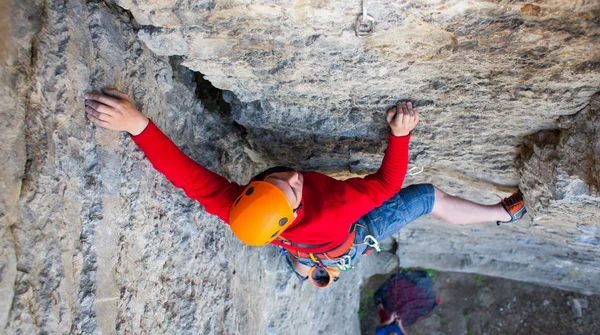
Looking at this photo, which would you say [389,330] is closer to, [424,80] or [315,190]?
[315,190]

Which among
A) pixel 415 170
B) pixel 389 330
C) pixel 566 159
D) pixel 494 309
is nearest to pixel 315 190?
pixel 415 170

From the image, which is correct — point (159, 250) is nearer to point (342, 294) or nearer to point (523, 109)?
point (523, 109)

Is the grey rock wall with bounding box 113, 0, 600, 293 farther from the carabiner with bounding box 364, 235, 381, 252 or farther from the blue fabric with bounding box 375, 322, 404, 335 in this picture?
the blue fabric with bounding box 375, 322, 404, 335

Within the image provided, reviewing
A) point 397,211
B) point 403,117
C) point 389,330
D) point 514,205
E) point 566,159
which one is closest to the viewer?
point 566,159

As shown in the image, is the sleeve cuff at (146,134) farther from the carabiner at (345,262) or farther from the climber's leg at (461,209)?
the climber's leg at (461,209)

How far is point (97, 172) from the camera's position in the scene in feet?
5.18

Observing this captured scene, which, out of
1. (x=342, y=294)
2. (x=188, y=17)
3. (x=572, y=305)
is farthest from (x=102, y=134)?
(x=572, y=305)

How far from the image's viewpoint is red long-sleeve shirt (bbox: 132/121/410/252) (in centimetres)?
185

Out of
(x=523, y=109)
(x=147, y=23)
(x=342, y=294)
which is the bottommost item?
(x=342, y=294)

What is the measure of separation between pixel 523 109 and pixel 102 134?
1.66m

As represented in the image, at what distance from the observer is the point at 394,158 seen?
2.15 meters

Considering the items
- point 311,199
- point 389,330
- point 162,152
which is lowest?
point 389,330

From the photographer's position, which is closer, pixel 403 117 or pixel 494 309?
pixel 403 117

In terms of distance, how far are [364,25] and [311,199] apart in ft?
3.13
